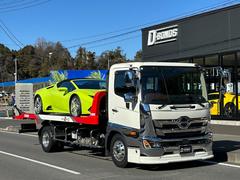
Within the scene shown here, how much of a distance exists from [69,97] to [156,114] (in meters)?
3.92

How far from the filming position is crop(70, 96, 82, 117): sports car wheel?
12699mm

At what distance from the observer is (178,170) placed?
34.5 feet

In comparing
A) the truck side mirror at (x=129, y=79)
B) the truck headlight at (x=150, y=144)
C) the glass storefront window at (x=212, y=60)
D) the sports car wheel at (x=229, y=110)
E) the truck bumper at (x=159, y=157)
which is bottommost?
the truck bumper at (x=159, y=157)

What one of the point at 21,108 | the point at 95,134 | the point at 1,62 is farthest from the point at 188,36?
the point at 1,62

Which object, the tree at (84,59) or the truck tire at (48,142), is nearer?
the truck tire at (48,142)

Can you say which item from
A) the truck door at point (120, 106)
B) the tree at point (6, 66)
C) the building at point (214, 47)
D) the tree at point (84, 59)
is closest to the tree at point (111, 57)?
the tree at point (84, 59)

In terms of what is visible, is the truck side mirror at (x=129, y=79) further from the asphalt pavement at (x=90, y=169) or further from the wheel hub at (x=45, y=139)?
the wheel hub at (x=45, y=139)

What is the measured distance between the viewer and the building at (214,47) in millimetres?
21484

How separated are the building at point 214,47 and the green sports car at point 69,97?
7911 millimetres

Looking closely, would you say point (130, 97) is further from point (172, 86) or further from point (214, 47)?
point (214, 47)

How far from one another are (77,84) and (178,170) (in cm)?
443

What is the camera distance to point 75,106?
42.4 feet

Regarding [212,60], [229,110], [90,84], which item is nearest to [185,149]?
[90,84]

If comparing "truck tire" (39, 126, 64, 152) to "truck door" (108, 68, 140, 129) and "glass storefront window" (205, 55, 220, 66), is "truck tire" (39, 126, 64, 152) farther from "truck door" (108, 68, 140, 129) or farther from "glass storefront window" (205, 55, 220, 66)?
"glass storefront window" (205, 55, 220, 66)
